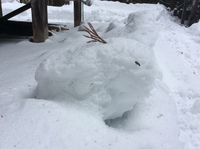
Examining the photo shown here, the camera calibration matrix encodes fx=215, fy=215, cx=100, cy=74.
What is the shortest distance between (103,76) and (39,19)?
8.94ft

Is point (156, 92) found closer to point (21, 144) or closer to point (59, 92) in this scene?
point (59, 92)

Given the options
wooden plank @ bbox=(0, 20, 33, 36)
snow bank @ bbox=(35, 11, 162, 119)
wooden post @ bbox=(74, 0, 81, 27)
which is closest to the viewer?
snow bank @ bbox=(35, 11, 162, 119)

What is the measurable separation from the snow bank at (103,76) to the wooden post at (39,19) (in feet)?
7.95

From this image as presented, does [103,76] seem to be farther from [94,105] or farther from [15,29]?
[15,29]

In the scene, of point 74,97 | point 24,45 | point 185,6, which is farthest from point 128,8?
point 74,97

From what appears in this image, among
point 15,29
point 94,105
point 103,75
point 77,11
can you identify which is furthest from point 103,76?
point 77,11

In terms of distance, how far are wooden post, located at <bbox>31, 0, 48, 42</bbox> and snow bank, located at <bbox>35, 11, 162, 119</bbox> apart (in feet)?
7.95

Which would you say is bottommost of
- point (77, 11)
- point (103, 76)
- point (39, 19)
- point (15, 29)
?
point (15, 29)

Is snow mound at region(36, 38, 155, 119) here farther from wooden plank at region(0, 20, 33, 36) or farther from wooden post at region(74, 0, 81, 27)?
wooden post at region(74, 0, 81, 27)

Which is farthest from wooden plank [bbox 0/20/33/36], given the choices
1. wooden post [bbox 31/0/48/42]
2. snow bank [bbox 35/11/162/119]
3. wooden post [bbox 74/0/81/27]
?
snow bank [bbox 35/11/162/119]

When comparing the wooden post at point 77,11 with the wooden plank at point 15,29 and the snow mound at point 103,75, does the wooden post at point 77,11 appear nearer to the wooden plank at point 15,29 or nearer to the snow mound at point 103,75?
the wooden plank at point 15,29

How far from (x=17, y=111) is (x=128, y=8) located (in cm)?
965

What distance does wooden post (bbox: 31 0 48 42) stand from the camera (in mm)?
3795

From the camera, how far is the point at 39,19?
388 cm
